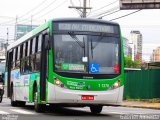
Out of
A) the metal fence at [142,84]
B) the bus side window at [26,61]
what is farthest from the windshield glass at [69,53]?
the metal fence at [142,84]

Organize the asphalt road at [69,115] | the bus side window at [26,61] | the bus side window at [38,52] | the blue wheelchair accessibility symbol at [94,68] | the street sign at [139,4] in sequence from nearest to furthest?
the asphalt road at [69,115]
the blue wheelchair accessibility symbol at [94,68]
the bus side window at [38,52]
the bus side window at [26,61]
the street sign at [139,4]

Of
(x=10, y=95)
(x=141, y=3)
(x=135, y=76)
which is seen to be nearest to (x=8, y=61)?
(x=10, y=95)

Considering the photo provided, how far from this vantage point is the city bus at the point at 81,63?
18219 millimetres

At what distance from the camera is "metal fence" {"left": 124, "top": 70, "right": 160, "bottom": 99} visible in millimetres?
34906

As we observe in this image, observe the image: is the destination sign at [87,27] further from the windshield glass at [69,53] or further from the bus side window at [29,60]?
the bus side window at [29,60]

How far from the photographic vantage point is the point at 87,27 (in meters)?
19.0

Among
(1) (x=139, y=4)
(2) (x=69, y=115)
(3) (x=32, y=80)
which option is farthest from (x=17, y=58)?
(1) (x=139, y=4)

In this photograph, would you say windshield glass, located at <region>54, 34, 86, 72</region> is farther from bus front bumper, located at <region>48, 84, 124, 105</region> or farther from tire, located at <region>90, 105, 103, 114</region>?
tire, located at <region>90, 105, 103, 114</region>

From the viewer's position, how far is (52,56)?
60.2 feet

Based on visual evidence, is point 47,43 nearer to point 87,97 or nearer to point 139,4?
point 87,97

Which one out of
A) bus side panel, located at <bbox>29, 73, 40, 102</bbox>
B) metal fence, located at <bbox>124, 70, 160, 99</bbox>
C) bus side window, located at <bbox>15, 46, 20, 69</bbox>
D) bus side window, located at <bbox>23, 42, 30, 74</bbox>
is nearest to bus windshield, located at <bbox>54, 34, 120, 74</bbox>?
bus side panel, located at <bbox>29, 73, 40, 102</bbox>

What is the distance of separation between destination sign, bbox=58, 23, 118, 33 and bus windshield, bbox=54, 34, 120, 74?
0.27 m

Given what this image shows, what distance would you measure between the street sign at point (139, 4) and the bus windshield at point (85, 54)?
953 inches

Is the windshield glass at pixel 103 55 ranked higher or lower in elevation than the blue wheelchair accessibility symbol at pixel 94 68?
higher
